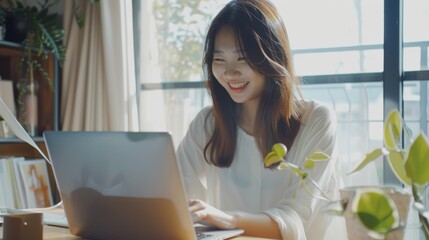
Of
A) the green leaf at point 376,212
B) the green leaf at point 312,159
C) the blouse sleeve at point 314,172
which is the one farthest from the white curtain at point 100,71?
the green leaf at point 376,212

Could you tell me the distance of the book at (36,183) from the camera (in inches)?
101

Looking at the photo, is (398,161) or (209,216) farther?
(209,216)

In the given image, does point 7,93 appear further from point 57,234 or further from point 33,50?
point 57,234

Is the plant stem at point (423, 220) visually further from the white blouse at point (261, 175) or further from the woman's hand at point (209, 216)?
the white blouse at point (261, 175)

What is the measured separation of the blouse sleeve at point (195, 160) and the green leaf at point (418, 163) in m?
1.28

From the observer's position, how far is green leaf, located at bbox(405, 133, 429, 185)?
0.53m

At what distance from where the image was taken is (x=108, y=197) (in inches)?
43.6

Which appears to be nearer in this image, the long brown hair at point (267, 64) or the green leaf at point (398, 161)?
the green leaf at point (398, 161)

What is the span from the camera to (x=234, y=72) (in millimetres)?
1764

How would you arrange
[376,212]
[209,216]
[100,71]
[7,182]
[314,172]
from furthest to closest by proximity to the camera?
[100,71], [7,182], [314,172], [209,216], [376,212]

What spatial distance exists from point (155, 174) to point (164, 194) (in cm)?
4

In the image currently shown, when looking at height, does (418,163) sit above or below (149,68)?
below

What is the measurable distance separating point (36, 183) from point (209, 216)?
64.1 inches

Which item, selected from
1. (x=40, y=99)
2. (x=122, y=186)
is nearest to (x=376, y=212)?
(x=122, y=186)
